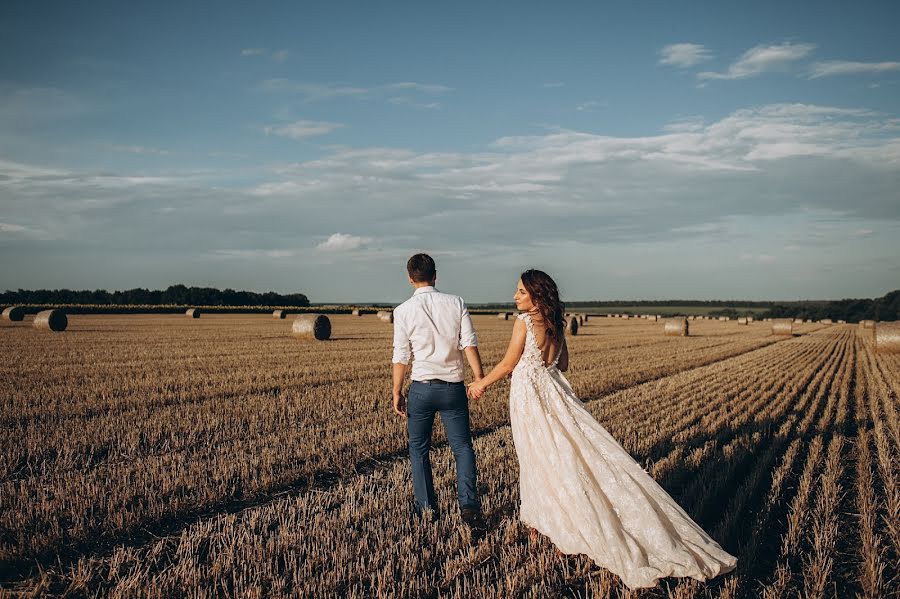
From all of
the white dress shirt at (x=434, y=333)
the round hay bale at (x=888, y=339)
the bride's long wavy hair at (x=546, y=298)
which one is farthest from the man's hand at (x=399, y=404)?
the round hay bale at (x=888, y=339)

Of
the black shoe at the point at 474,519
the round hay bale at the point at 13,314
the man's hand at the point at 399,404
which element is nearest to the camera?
the black shoe at the point at 474,519

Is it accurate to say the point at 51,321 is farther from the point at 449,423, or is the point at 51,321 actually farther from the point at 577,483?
the point at 577,483

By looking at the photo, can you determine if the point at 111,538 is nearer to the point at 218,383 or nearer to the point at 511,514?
the point at 511,514

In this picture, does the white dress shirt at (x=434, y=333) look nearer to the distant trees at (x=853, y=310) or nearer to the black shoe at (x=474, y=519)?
the black shoe at (x=474, y=519)

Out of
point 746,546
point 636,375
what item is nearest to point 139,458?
point 746,546

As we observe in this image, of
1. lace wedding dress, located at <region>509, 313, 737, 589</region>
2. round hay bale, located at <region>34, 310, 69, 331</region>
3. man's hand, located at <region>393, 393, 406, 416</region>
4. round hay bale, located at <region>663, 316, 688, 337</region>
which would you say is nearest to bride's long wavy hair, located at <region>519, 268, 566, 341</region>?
lace wedding dress, located at <region>509, 313, 737, 589</region>

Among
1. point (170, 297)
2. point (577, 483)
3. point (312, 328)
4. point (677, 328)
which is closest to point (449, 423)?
Answer: point (577, 483)

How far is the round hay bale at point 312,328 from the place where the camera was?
1114 inches

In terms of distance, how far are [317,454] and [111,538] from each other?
9.32 ft

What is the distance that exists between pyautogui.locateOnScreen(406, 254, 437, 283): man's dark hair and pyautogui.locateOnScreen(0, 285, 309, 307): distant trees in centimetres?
8620

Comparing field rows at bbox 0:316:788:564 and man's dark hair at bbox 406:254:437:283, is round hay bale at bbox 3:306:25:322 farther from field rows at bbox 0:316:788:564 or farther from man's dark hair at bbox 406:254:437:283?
man's dark hair at bbox 406:254:437:283

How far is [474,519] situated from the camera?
5.22 m

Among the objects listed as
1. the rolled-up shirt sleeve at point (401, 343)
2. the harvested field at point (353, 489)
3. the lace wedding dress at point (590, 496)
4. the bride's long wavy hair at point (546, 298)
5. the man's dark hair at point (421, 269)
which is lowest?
→ the harvested field at point (353, 489)

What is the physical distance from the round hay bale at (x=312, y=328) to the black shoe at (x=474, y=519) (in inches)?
932
